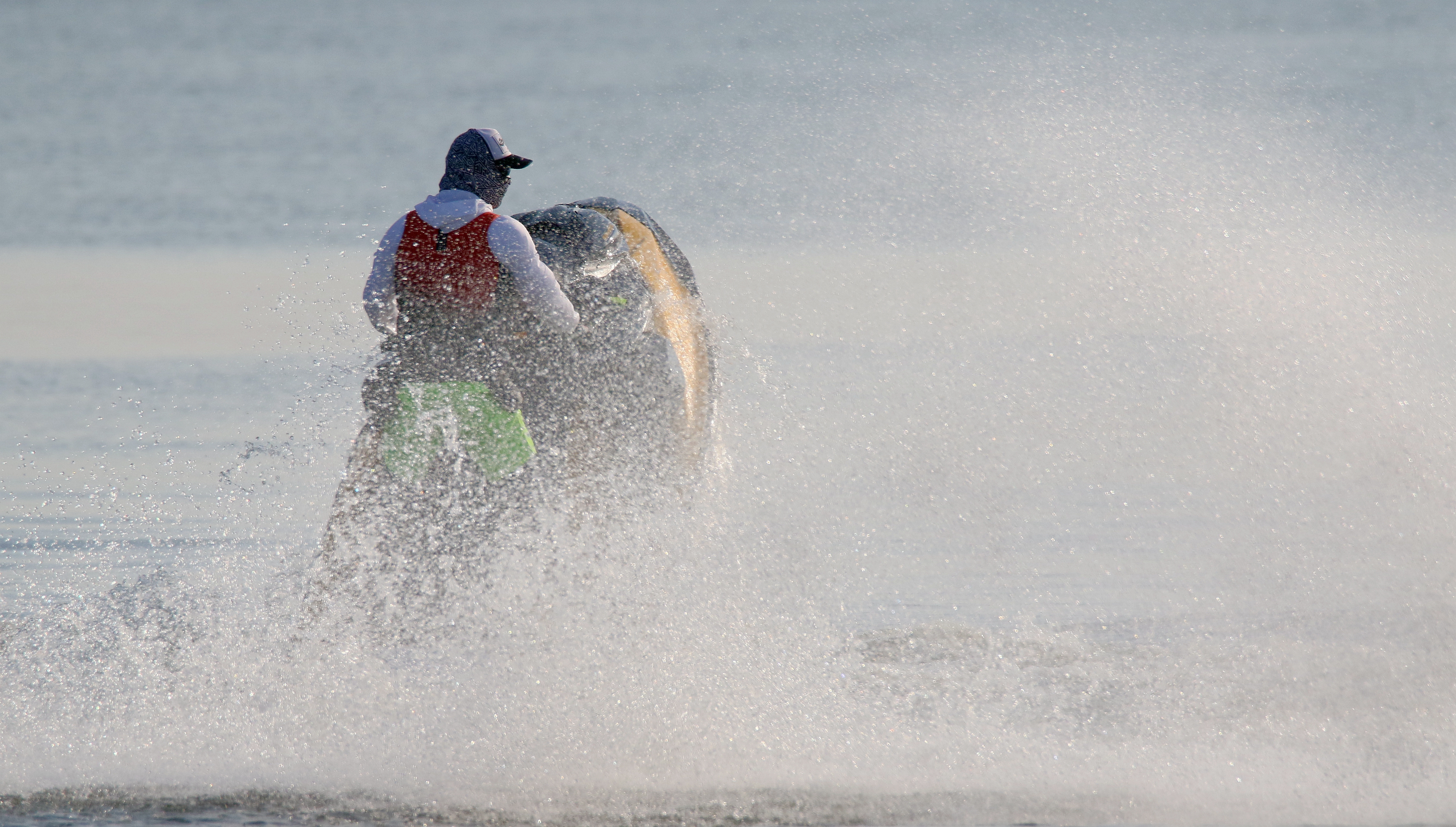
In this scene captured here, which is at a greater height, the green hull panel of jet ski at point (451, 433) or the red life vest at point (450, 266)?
the red life vest at point (450, 266)

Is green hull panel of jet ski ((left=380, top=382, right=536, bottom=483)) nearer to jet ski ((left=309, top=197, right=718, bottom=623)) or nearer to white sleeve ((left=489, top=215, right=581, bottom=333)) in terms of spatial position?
jet ski ((left=309, top=197, right=718, bottom=623))

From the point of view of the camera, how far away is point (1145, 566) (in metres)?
7.27

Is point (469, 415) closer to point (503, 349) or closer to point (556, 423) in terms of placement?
point (503, 349)

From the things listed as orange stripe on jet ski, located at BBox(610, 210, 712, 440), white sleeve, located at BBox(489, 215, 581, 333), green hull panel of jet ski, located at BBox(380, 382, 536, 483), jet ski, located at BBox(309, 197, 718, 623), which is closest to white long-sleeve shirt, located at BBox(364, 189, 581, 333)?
white sleeve, located at BBox(489, 215, 581, 333)

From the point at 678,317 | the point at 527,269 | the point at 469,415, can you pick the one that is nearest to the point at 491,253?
the point at 527,269

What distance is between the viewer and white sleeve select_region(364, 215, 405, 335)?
5.36 m

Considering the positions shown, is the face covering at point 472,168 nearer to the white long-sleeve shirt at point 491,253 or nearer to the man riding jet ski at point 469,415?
the man riding jet ski at point 469,415

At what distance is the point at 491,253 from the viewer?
532 centimetres

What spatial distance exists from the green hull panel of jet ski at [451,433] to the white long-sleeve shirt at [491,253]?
373mm

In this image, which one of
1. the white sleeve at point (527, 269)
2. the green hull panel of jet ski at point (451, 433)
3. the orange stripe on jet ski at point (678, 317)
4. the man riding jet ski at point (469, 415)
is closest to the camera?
the man riding jet ski at point (469, 415)

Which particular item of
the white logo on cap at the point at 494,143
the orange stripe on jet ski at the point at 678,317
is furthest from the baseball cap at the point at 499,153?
the orange stripe on jet ski at the point at 678,317

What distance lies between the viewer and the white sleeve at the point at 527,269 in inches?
210

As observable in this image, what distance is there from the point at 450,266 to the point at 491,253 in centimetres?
16

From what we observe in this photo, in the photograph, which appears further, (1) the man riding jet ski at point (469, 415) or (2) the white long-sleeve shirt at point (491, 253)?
(2) the white long-sleeve shirt at point (491, 253)
